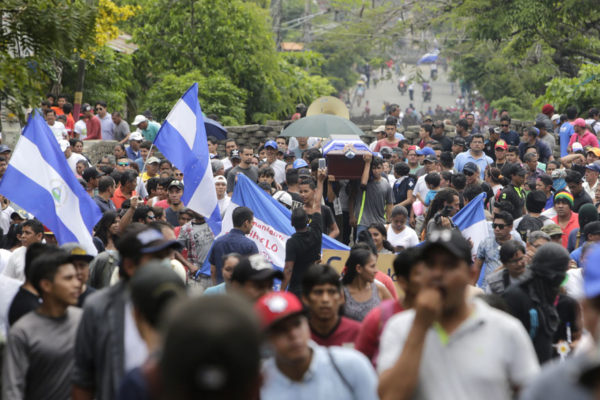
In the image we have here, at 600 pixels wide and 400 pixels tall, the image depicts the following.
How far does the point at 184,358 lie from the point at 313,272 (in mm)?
3122

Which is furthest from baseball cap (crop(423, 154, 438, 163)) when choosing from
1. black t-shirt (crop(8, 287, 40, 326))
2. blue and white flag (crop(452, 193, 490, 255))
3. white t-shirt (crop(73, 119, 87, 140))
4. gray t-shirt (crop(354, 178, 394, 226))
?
black t-shirt (crop(8, 287, 40, 326))

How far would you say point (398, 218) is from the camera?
10703 mm

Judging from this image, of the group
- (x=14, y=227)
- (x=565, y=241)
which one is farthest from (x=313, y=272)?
(x=565, y=241)

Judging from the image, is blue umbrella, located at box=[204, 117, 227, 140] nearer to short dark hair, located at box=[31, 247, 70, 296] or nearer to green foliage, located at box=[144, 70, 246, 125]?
green foliage, located at box=[144, 70, 246, 125]

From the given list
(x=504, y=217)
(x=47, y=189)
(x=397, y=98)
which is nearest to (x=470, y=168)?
(x=504, y=217)

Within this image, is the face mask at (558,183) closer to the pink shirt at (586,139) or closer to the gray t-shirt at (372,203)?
the gray t-shirt at (372,203)

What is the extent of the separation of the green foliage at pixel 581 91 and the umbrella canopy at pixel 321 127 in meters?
6.66

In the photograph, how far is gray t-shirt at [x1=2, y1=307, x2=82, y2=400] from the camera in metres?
4.84

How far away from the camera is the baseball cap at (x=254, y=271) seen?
17.7ft

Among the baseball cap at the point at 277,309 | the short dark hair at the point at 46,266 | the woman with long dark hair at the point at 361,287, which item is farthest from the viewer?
the woman with long dark hair at the point at 361,287

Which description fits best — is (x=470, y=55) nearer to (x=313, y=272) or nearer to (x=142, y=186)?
(x=142, y=186)

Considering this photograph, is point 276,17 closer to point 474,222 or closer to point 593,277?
point 474,222

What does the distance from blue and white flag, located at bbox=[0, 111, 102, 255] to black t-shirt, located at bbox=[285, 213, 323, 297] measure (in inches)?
69.3

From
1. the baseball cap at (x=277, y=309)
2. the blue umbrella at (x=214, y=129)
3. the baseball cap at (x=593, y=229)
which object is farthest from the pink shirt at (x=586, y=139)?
the baseball cap at (x=277, y=309)
